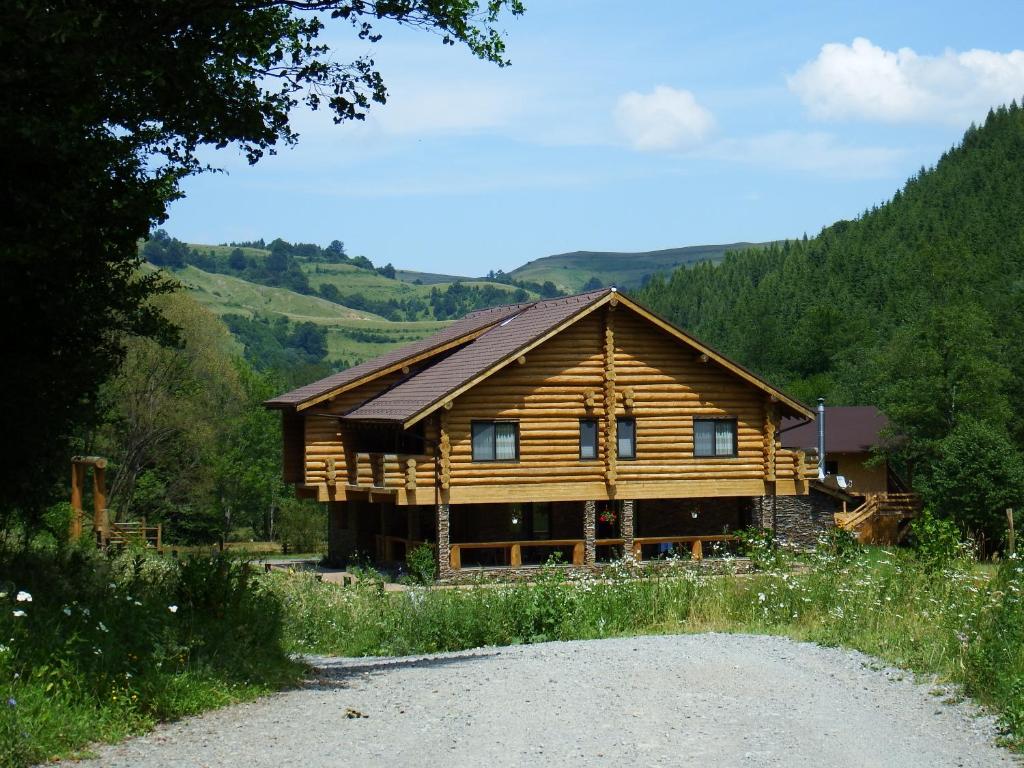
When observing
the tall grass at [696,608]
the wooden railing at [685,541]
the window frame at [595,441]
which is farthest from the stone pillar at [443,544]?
the tall grass at [696,608]

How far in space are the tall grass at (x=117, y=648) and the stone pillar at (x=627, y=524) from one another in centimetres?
2332

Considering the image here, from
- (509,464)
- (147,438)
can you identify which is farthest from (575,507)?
(147,438)

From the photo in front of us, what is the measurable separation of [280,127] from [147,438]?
42.6 metres

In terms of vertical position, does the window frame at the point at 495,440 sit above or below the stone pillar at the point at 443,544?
above

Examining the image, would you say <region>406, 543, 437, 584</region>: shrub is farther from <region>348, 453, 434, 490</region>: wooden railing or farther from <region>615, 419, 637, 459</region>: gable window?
<region>615, 419, 637, 459</region>: gable window

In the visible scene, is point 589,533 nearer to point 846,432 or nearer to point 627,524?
point 627,524

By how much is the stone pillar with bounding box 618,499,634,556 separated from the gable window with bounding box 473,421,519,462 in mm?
3690

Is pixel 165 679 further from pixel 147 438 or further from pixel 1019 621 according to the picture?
pixel 147 438

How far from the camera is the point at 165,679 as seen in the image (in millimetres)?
10898

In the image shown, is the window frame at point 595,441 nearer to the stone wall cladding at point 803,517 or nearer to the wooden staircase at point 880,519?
the stone wall cladding at point 803,517

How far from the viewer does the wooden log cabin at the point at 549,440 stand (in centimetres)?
3562

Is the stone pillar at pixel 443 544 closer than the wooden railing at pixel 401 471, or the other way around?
the wooden railing at pixel 401 471

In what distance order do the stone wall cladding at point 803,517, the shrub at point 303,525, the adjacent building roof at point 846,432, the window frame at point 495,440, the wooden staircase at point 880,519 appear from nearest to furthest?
the window frame at point 495,440
the stone wall cladding at point 803,517
the wooden staircase at point 880,519
the shrub at point 303,525
the adjacent building roof at point 846,432

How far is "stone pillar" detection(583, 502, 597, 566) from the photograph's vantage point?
121 ft
